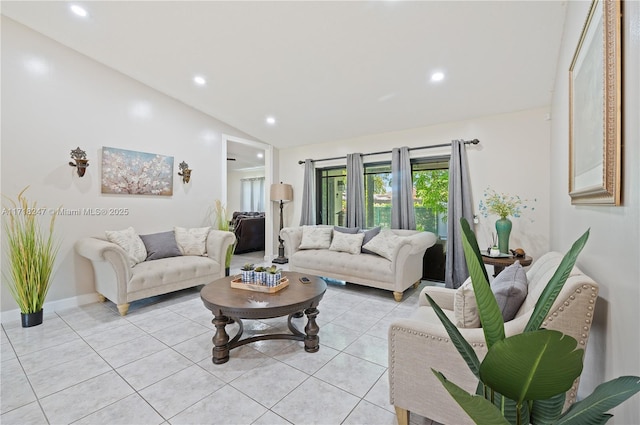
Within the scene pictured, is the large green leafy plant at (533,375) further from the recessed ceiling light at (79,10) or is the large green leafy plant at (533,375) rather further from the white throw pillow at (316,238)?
the recessed ceiling light at (79,10)

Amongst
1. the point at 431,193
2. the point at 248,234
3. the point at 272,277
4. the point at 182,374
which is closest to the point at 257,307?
the point at 272,277

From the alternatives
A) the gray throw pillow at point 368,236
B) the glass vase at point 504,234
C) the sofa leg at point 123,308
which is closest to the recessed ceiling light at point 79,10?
the sofa leg at point 123,308

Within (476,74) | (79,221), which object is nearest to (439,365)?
(476,74)

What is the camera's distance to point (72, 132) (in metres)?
3.23

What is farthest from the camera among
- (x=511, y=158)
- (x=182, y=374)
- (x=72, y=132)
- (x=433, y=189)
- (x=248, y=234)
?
(x=248, y=234)

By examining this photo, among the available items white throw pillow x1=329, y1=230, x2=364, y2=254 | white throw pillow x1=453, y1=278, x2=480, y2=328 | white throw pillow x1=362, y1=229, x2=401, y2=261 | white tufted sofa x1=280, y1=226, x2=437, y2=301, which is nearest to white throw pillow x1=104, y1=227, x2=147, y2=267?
white tufted sofa x1=280, y1=226, x2=437, y2=301

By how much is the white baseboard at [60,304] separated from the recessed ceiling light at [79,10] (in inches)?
120

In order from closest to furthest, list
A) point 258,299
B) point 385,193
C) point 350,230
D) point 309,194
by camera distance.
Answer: point 258,299 → point 350,230 → point 385,193 → point 309,194

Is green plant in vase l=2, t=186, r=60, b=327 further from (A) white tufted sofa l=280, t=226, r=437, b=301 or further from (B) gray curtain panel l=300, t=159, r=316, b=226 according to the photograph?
(B) gray curtain panel l=300, t=159, r=316, b=226

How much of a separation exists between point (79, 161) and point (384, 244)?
12.7ft

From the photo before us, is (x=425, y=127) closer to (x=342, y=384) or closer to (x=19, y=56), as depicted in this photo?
(x=342, y=384)

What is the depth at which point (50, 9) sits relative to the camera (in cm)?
268

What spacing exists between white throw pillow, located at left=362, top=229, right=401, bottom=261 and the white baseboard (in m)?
3.52

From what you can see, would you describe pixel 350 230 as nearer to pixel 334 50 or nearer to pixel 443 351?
pixel 334 50
